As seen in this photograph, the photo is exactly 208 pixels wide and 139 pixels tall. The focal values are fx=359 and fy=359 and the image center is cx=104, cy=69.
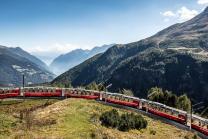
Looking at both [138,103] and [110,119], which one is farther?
[138,103]

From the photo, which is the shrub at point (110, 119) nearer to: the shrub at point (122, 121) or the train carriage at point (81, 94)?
the shrub at point (122, 121)

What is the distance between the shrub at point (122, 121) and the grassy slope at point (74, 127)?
3.45ft

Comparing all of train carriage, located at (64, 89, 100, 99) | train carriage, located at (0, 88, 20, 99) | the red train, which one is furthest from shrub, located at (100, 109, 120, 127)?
train carriage, located at (0, 88, 20, 99)

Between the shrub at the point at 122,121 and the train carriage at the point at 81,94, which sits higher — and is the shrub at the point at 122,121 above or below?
below

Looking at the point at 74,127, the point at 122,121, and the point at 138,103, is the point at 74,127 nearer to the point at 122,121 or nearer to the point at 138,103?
the point at 122,121

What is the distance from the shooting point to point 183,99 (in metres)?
144

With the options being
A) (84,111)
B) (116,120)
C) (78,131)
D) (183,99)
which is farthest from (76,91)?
(183,99)

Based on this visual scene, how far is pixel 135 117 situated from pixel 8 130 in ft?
78.8

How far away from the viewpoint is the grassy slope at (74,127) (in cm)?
4919

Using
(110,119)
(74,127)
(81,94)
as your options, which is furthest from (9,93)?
(74,127)

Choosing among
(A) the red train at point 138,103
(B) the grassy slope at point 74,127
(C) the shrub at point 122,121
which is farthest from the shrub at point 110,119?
(A) the red train at point 138,103

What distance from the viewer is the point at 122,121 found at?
6122 cm

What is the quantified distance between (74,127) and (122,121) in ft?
33.7

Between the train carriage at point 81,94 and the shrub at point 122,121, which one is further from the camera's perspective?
the train carriage at point 81,94
